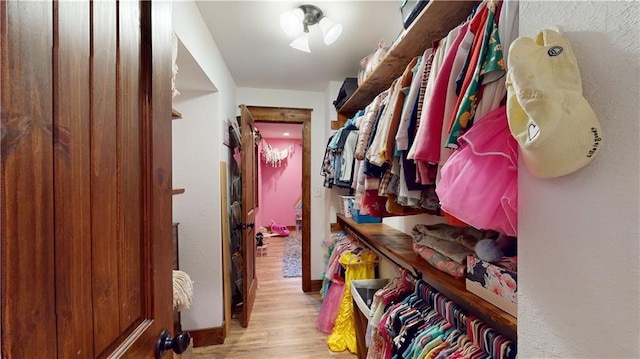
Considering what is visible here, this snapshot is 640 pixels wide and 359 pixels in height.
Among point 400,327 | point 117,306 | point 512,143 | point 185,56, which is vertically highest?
point 185,56

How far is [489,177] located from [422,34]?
2.47ft

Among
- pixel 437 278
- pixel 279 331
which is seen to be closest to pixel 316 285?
pixel 279 331

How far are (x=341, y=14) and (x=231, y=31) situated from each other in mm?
753

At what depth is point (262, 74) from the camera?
235 cm

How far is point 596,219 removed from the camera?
1.30 ft

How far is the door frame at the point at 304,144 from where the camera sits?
9.03ft

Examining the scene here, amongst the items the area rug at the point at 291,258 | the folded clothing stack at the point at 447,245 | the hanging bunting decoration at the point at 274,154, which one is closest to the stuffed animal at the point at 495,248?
the folded clothing stack at the point at 447,245

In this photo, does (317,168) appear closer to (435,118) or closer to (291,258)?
(291,258)

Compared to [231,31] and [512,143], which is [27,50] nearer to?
[512,143]

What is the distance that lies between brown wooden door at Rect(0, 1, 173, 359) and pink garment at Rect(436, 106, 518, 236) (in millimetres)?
740

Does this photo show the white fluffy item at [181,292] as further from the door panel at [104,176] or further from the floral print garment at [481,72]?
the floral print garment at [481,72]

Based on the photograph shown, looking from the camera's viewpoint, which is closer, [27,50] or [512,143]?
[27,50]

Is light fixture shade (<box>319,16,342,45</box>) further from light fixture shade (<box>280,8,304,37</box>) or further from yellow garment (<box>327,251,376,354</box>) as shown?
yellow garment (<box>327,251,376,354</box>)

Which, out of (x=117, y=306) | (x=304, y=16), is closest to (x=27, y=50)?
(x=117, y=306)
